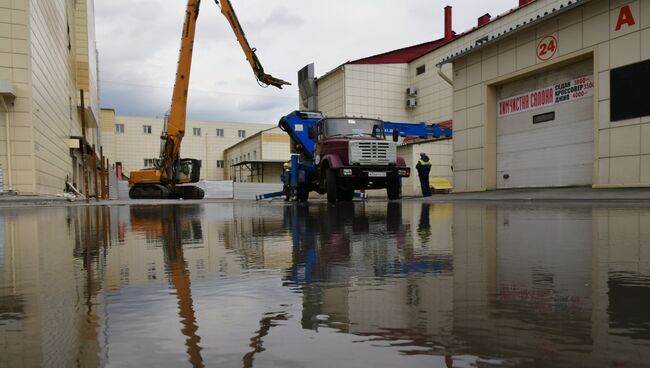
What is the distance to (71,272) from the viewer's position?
6.97 feet

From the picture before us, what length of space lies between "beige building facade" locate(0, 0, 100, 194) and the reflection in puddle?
48.5ft

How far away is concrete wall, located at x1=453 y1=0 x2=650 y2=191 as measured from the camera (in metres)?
10.5

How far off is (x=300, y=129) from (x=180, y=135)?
8612 mm

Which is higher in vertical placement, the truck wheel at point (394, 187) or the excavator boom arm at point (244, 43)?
the excavator boom arm at point (244, 43)

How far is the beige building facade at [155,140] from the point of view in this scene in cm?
5328

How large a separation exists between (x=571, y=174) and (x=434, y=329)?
518 inches

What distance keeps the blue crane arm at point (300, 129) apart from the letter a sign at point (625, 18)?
29.3 ft

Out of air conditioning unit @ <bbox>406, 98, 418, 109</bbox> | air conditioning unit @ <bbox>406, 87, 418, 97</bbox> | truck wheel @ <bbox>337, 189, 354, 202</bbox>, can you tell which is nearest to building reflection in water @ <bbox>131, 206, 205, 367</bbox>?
truck wheel @ <bbox>337, 189, 354, 202</bbox>

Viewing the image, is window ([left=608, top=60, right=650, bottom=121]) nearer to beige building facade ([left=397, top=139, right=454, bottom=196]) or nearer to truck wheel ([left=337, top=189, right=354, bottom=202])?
truck wheel ([left=337, top=189, right=354, bottom=202])

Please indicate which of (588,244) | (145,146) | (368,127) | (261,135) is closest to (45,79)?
(368,127)

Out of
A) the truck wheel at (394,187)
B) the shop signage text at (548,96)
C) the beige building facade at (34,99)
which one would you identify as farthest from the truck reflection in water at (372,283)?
the beige building facade at (34,99)

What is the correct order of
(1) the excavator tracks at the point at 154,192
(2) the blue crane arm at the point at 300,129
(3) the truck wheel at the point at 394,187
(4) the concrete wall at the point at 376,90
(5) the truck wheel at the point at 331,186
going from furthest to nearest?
1. (4) the concrete wall at the point at 376,90
2. (1) the excavator tracks at the point at 154,192
3. (2) the blue crane arm at the point at 300,129
4. (3) the truck wheel at the point at 394,187
5. (5) the truck wheel at the point at 331,186

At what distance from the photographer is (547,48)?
41.8 feet

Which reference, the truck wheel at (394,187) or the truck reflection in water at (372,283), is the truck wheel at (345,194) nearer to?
the truck wheel at (394,187)
